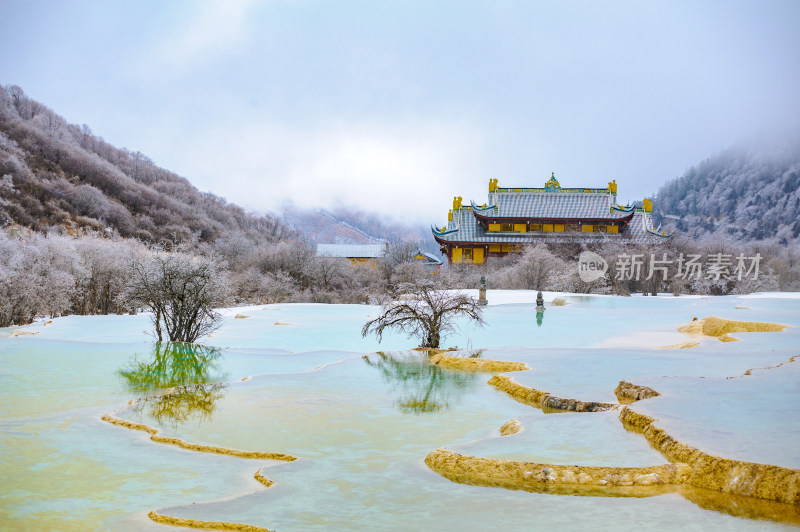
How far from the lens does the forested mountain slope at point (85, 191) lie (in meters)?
57.1

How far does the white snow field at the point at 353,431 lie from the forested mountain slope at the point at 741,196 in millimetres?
76714

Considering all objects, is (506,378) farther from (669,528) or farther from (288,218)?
(288,218)

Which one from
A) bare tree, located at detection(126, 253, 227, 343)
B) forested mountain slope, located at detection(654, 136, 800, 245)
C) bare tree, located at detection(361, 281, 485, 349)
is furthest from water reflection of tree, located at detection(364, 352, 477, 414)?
forested mountain slope, located at detection(654, 136, 800, 245)

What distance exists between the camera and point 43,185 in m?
60.4

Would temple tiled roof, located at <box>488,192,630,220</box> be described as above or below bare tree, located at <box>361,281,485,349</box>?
above

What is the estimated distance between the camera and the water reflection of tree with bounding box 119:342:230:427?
9.38 metres

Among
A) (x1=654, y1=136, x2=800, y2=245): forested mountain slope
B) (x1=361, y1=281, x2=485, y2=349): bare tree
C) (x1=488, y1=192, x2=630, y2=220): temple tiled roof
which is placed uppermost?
(x1=654, y1=136, x2=800, y2=245): forested mountain slope

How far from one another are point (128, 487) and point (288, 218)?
17163cm

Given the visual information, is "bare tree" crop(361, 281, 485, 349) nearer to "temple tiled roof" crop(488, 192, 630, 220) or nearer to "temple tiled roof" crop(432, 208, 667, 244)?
"temple tiled roof" crop(432, 208, 667, 244)

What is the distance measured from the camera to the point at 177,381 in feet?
40.1

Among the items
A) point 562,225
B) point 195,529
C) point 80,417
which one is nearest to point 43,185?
point 562,225

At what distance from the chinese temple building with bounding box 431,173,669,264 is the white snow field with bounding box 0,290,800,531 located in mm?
35576

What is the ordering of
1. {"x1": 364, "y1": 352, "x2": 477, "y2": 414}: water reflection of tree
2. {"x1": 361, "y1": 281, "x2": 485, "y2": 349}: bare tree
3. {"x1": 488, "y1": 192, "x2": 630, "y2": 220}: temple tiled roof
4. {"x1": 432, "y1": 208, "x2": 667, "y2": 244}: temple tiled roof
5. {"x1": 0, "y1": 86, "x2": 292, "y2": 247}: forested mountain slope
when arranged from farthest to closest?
{"x1": 0, "y1": 86, "x2": 292, "y2": 247}: forested mountain slope, {"x1": 488, "y1": 192, "x2": 630, "y2": 220}: temple tiled roof, {"x1": 432, "y1": 208, "x2": 667, "y2": 244}: temple tiled roof, {"x1": 361, "y1": 281, "x2": 485, "y2": 349}: bare tree, {"x1": 364, "y1": 352, "x2": 477, "y2": 414}: water reflection of tree

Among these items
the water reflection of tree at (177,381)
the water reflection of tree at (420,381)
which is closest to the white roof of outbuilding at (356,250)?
Answer: the water reflection of tree at (177,381)
